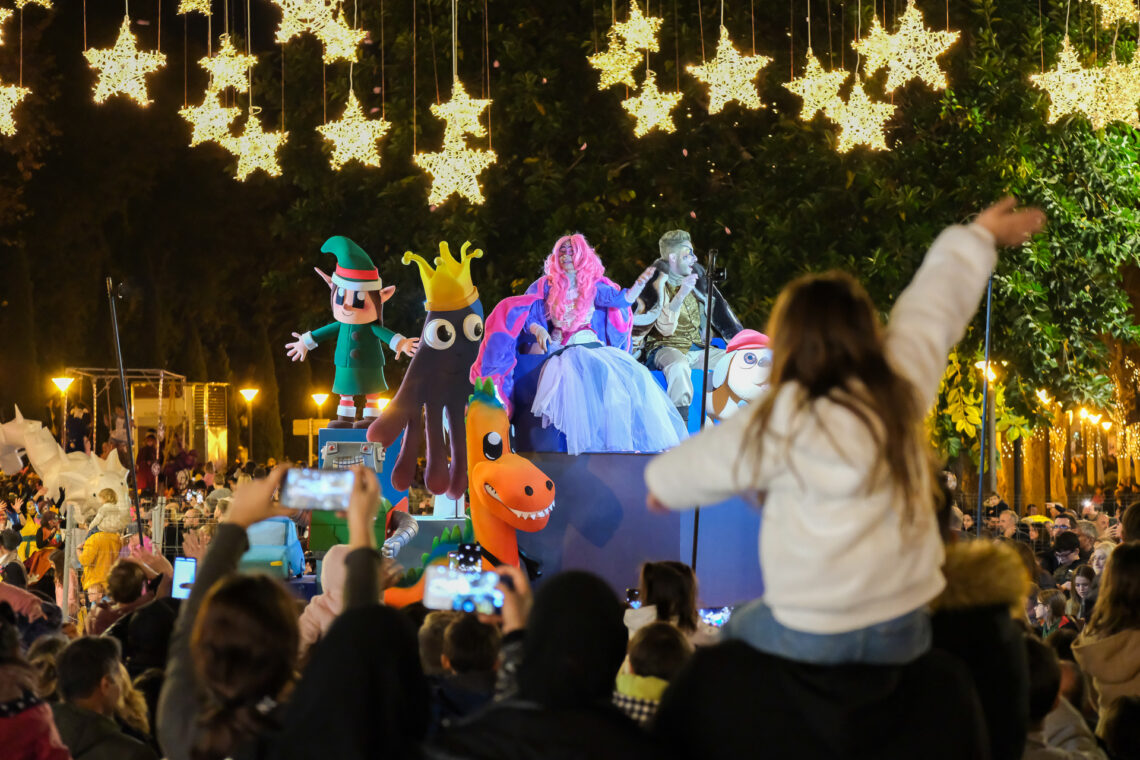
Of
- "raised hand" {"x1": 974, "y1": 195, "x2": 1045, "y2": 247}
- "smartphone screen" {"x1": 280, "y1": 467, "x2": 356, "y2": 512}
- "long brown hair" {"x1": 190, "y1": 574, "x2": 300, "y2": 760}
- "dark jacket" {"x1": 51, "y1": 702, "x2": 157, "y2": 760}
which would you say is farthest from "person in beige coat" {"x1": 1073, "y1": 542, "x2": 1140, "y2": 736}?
"dark jacket" {"x1": 51, "y1": 702, "x2": 157, "y2": 760}

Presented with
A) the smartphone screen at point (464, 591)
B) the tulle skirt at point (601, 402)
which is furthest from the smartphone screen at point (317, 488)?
the tulle skirt at point (601, 402)

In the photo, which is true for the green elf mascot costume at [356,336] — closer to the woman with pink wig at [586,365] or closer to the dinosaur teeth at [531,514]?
the woman with pink wig at [586,365]

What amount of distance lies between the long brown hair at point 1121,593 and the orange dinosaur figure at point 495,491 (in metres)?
6.11

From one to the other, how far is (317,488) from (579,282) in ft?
24.5

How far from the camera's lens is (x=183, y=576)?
6.67m

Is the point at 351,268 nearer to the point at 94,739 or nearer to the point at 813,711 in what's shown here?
the point at 94,739

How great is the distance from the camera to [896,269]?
13969 millimetres

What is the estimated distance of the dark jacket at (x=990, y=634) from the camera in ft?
9.09

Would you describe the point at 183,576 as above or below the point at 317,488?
below

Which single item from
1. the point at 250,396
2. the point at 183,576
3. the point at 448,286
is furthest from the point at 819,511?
the point at 250,396

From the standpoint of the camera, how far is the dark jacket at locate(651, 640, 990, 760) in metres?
2.38

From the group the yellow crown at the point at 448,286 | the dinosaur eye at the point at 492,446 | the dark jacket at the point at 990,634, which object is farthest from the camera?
the yellow crown at the point at 448,286

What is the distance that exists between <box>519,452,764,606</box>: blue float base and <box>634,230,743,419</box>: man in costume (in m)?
1.24

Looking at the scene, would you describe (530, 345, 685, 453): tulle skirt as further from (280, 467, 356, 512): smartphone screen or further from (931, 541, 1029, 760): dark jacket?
(931, 541, 1029, 760): dark jacket
